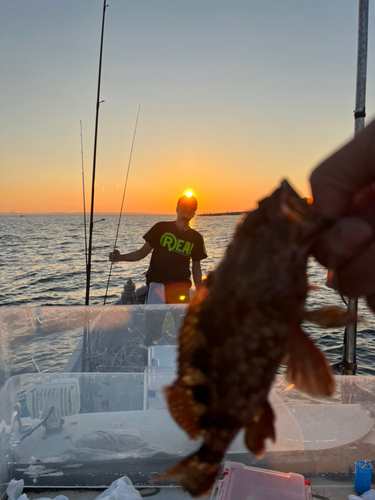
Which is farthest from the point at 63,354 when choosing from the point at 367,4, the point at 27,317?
the point at 367,4

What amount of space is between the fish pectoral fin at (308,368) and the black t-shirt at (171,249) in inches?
189

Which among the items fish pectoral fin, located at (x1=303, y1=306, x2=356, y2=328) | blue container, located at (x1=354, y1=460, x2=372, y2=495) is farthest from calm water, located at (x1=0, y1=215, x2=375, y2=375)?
blue container, located at (x1=354, y1=460, x2=372, y2=495)

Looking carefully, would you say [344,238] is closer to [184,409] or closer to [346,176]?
[346,176]

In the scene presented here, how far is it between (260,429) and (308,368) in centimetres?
27

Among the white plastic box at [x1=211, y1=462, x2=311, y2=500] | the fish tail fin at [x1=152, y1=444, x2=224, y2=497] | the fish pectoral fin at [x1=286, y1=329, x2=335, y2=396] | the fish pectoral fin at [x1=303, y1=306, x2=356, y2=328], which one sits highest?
the fish pectoral fin at [x1=303, y1=306, x2=356, y2=328]

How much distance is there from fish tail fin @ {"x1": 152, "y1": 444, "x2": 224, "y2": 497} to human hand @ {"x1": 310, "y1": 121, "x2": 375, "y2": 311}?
67 centimetres

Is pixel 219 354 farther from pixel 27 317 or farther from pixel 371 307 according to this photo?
pixel 27 317

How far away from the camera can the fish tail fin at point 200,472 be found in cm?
127

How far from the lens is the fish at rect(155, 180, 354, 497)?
3.78 feet

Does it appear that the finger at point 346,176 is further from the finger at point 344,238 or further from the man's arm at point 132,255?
the man's arm at point 132,255

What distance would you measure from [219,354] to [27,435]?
270cm

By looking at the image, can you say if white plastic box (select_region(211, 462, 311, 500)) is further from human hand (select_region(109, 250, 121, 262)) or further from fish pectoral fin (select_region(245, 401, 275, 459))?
human hand (select_region(109, 250, 121, 262))

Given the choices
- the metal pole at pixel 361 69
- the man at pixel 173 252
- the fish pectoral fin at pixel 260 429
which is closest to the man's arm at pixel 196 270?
the man at pixel 173 252

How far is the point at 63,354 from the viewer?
14.9ft
